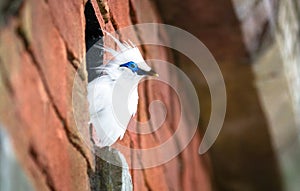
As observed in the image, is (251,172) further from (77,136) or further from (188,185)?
(77,136)

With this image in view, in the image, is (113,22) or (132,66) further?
(113,22)

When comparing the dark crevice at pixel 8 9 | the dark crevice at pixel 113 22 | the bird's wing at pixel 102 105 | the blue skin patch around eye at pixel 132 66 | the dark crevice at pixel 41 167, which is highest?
the dark crevice at pixel 113 22

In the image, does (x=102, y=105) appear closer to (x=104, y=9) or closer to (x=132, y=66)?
(x=132, y=66)

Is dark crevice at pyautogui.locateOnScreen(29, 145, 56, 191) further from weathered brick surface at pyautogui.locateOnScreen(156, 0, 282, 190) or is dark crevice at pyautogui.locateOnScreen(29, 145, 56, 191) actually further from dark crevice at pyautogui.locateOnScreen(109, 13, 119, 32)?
weathered brick surface at pyautogui.locateOnScreen(156, 0, 282, 190)

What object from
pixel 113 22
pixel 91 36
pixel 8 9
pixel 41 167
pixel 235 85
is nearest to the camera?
pixel 8 9

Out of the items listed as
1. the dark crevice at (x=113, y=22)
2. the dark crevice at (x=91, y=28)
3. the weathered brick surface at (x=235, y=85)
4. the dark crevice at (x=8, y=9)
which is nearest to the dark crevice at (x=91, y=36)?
the dark crevice at (x=91, y=28)

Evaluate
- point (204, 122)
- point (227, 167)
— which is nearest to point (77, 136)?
point (204, 122)

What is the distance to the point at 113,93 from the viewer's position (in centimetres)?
121

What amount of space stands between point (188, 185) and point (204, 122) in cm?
37

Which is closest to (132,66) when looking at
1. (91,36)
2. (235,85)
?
(91,36)

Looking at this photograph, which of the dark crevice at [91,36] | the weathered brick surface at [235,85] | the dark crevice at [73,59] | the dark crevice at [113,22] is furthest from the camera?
the weathered brick surface at [235,85]

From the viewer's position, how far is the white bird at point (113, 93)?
120cm

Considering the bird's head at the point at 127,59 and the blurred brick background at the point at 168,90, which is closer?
the blurred brick background at the point at 168,90

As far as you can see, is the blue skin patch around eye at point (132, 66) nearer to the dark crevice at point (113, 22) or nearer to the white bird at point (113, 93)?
the white bird at point (113, 93)
